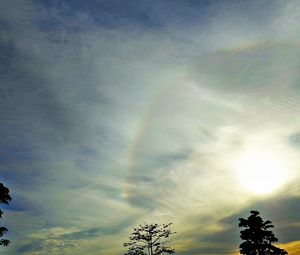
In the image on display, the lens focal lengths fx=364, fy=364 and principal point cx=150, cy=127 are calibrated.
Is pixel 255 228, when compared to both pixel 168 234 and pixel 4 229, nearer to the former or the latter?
pixel 168 234

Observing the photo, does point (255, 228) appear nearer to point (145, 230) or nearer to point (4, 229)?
point (145, 230)

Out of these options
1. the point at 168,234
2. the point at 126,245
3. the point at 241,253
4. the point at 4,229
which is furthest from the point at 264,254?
the point at 4,229

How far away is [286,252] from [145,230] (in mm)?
23941

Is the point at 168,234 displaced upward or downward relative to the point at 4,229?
upward

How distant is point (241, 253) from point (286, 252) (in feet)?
22.3

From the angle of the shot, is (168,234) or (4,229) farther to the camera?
(168,234)

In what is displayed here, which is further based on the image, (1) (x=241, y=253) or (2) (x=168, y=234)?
(2) (x=168, y=234)

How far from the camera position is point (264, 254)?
54.4m

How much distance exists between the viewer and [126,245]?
65.1m

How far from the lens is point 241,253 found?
54938mm


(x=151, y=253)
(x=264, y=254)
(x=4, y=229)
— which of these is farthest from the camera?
(x=151, y=253)

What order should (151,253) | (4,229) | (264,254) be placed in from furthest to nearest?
(151,253) < (264,254) < (4,229)

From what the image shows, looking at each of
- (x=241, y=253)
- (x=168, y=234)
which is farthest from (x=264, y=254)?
(x=168, y=234)

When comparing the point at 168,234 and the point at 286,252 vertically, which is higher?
the point at 168,234
